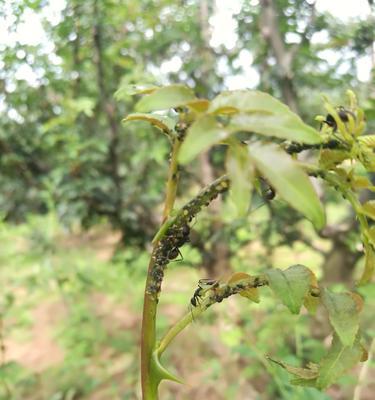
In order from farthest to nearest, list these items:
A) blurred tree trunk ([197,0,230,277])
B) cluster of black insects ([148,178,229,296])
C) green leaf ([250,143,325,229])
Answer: blurred tree trunk ([197,0,230,277]) < cluster of black insects ([148,178,229,296]) < green leaf ([250,143,325,229])

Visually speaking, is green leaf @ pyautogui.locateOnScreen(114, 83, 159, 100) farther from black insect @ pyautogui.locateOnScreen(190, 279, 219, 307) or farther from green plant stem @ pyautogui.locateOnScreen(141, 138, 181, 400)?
black insect @ pyautogui.locateOnScreen(190, 279, 219, 307)

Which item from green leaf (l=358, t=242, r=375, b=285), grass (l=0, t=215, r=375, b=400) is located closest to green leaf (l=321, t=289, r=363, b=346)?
green leaf (l=358, t=242, r=375, b=285)

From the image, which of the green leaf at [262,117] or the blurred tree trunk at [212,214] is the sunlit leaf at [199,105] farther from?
the blurred tree trunk at [212,214]

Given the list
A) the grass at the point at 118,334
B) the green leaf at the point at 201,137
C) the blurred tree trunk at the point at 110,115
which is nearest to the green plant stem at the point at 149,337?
the green leaf at the point at 201,137

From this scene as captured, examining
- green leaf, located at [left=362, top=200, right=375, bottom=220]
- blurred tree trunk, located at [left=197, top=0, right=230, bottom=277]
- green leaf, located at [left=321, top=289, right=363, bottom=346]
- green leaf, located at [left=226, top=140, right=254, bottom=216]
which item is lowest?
blurred tree trunk, located at [left=197, top=0, right=230, bottom=277]

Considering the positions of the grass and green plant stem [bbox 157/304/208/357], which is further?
the grass

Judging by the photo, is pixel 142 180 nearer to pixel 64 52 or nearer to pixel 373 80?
pixel 64 52

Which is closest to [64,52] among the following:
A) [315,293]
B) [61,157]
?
[61,157]

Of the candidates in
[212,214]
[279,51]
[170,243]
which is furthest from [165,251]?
[212,214]
